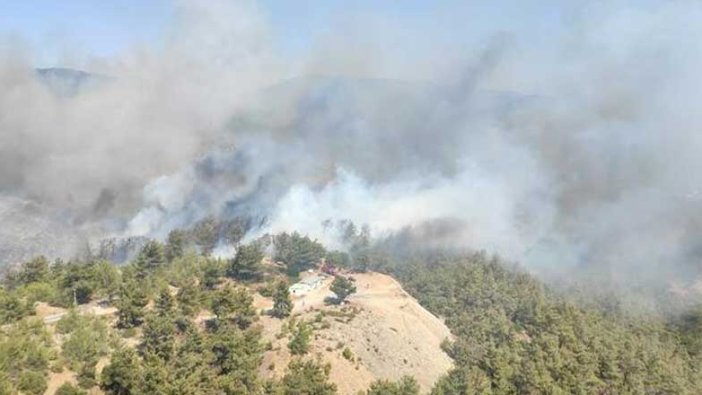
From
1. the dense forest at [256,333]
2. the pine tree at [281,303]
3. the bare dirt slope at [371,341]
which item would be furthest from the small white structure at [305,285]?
the pine tree at [281,303]

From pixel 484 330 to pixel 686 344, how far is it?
4218 centimetres

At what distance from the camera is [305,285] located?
88.9 metres

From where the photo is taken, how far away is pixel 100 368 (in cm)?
4869

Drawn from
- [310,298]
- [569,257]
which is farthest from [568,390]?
[569,257]

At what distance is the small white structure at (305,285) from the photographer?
3406 inches

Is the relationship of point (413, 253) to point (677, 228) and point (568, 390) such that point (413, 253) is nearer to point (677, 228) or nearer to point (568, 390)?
point (568, 390)

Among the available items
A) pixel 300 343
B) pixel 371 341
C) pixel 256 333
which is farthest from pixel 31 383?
pixel 371 341

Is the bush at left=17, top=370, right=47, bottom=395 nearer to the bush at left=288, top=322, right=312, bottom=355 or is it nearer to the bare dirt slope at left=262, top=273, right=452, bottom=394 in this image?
the bare dirt slope at left=262, top=273, right=452, bottom=394

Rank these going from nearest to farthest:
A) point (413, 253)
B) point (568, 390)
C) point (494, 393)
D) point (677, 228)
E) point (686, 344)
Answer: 1. point (494, 393)
2. point (568, 390)
3. point (686, 344)
4. point (413, 253)
5. point (677, 228)

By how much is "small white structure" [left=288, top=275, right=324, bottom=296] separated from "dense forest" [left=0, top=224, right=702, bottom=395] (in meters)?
4.10

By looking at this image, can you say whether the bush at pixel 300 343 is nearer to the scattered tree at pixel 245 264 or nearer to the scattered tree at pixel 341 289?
the scattered tree at pixel 341 289

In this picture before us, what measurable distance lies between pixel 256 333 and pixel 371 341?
1755cm

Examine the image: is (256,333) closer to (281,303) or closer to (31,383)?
(281,303)

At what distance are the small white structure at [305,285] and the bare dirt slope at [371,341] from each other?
130cm
